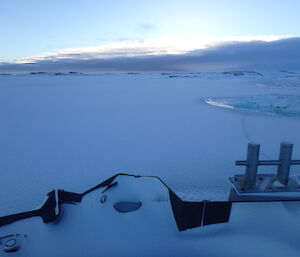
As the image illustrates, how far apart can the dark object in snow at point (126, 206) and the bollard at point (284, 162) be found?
1.48m

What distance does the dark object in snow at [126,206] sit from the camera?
2.20 meters

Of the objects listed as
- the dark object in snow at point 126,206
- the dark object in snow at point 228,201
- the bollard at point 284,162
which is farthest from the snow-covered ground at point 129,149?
the dark object in snow at point 126,206

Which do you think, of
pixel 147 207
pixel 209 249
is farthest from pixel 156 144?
pixel 209 249

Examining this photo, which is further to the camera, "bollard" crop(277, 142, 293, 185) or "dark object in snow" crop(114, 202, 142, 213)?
"bollard" crop(277, 142, 293, 185)

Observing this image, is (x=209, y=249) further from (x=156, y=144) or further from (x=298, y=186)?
(x=156, y=144)

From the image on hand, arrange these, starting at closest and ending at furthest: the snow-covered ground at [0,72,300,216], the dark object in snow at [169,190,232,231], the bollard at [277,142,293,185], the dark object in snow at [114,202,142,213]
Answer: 1. the dark object in snow at [169,190,232,231]
2. the dark object in snow at [114,202,142,213]
3. the bollard at [277,142,293,185]
4. the snow-covered ground at [0,72,300,216]

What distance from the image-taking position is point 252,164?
2.30 meters

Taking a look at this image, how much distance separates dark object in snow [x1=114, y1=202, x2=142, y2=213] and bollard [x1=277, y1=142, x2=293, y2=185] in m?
1.48

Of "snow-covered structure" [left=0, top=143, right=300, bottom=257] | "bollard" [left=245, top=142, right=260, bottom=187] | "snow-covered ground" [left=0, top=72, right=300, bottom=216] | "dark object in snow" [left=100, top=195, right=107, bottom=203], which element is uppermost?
"bollard" [left=245, top=142, right=260, bottom=187]

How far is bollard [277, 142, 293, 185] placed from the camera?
2.30 metres

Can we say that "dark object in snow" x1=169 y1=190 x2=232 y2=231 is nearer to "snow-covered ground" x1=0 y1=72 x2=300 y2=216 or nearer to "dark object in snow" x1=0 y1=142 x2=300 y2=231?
"dark object in snow" x1=0 y1=142 x2=300 y2=231

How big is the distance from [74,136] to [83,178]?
7.41 ft

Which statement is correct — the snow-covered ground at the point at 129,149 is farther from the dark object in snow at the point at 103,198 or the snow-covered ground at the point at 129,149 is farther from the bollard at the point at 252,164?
the dark object in snow at the point at 103,198

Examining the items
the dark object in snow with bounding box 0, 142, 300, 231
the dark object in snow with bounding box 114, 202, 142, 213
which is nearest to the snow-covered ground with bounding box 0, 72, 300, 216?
the dark object in snow with bounding box 0, 142, 300, 231
